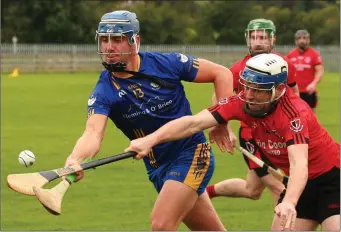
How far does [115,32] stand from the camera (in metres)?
7.27

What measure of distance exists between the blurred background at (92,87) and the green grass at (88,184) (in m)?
A: 0.01

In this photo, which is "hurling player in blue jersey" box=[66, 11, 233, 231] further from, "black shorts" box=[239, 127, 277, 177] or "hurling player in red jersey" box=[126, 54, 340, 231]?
"black shorts" box=[239, 127, 277, 177]

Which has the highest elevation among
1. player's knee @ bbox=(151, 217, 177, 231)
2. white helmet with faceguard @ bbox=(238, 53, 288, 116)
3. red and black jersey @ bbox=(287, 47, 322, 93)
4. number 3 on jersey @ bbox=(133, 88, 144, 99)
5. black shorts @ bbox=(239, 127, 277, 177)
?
white helmet with faceguard @ bbox=(238, 53, 288, 116)

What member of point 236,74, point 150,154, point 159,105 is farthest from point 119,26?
point 236,74

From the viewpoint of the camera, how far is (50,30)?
57375 mm

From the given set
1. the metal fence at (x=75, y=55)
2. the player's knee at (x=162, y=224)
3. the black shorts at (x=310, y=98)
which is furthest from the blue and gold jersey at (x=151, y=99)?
the metal fence at (x=75, y=55)

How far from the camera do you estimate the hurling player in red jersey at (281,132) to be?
6332mm

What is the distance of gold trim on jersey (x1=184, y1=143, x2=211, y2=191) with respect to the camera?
7.64 metres

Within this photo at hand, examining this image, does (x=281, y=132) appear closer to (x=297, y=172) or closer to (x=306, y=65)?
(x=297, y=172)

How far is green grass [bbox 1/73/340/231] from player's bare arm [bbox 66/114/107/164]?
321 cm

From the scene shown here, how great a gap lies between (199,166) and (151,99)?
0.71 m

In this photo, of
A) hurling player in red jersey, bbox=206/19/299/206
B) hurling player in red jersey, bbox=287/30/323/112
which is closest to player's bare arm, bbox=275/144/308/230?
hurling player in red jersey, bbox=206/19/299/206

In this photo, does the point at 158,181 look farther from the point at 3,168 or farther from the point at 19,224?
the point at 3,168

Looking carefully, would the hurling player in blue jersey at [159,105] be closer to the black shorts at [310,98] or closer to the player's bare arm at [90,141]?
the player's bare arm at [90,141]
